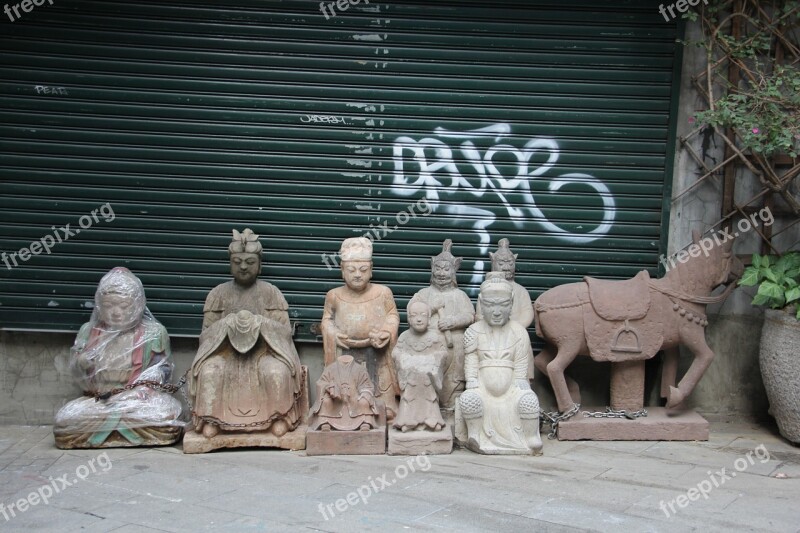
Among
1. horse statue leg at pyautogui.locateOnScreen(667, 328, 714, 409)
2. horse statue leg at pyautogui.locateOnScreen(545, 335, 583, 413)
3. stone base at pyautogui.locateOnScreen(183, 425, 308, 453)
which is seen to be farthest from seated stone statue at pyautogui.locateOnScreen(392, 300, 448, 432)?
horse statue leg at pyautogui.locateOnScreen(667, 328, 714, 409)

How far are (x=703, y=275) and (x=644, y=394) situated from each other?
1.31m

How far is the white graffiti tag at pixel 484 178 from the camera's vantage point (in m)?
8.60

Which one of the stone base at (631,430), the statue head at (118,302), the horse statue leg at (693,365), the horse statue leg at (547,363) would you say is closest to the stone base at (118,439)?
the statue head at (118,302)

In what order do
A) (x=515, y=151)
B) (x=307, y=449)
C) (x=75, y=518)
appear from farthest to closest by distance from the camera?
(x=515, y=151), (x=307, y=449), (x=75, y=518)

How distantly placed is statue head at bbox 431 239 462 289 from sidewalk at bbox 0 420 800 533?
1.53m

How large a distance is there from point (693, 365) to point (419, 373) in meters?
2.42

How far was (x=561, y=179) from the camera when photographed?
8641 mm

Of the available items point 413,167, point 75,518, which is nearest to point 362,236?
point 413,167

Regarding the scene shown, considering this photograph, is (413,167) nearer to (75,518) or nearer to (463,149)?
(463,149)

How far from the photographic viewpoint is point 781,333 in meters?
7.83

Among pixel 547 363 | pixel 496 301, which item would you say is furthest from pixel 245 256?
pixel 547 363

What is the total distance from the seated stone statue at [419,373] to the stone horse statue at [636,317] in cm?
107

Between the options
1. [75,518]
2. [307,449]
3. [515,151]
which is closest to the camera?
[75,518]

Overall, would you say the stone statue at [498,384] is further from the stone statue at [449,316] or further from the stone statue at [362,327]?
the stone statue at [362,327]
